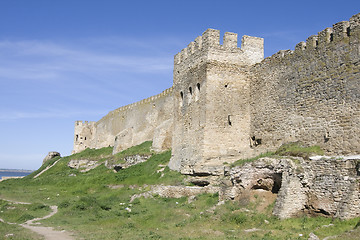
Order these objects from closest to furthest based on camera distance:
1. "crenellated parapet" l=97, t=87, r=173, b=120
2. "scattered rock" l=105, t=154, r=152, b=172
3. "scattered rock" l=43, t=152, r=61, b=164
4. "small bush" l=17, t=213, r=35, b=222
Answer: "small bush" l=17, t=213, r=35, b=222, "scattered rock" l=105, t=154, r=152, b=172, "crenellated parapet" l=97, t=87, r=173, b=120, "scattered rock" l=43, t=152, r=61, b=164

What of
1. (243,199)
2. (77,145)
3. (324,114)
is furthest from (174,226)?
(77,145)

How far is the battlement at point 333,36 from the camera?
1489 centimetres

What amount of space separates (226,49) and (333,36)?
18.4ft

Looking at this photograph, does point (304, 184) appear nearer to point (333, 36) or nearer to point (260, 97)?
point (333, 36)

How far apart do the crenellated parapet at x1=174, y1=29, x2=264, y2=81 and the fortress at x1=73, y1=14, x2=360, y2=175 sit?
0.05 meters

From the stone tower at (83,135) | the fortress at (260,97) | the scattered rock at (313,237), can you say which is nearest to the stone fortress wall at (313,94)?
the fortress at (260,97)

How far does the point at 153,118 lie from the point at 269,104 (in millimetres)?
16946

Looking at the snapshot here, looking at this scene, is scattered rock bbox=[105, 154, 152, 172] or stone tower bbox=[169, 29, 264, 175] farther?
scattered rock bbox=[105, 154, 152, 172]

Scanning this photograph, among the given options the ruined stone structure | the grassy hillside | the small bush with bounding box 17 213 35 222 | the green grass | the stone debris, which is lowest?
the small bush with bounding box 17 213 35 222

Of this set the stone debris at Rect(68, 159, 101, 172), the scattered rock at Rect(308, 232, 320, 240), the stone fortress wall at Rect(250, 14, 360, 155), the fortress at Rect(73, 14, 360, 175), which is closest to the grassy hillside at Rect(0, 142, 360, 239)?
the scattered rock at Rect(308, 232, 320, 240)

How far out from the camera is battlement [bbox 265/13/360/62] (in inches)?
586

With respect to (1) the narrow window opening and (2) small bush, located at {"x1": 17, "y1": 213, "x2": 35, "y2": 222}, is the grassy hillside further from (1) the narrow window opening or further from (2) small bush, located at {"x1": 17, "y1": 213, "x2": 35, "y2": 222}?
(1) the narrow window opening

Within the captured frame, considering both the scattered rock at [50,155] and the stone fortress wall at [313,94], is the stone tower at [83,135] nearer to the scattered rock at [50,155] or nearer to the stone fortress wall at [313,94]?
the scattered rock at [50,155]

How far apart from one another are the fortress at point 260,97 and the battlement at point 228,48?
0.05 m
